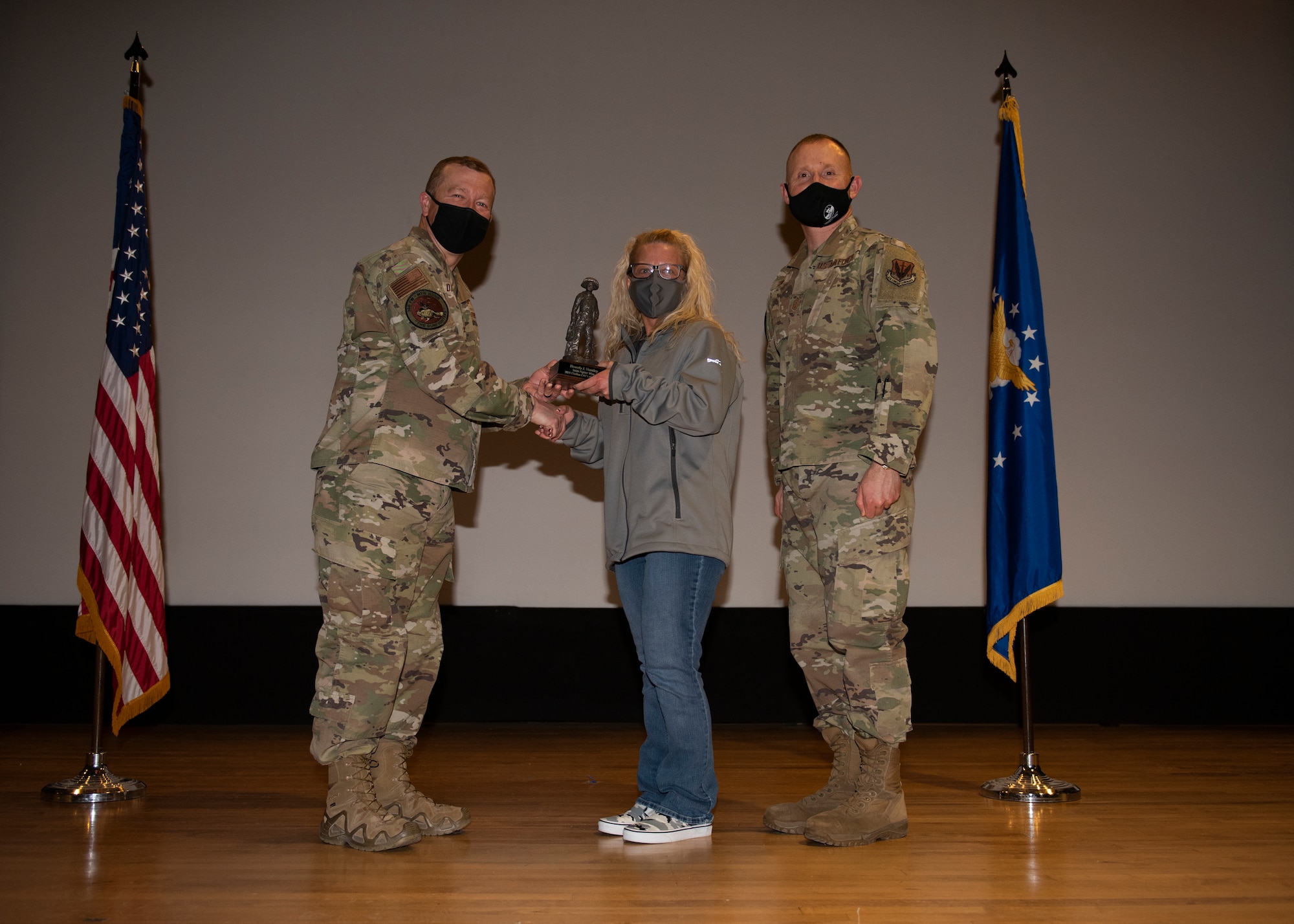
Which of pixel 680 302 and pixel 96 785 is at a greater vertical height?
pixel 680 302

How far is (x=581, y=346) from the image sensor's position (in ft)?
9.34

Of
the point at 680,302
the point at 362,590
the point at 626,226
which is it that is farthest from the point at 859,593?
the point at 626,226

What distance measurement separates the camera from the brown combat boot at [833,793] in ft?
8.94

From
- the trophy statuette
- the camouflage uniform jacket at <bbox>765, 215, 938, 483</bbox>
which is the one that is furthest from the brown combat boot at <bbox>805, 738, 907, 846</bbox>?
the trophy statuette

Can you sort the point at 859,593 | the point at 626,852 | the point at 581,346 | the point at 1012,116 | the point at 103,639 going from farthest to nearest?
the point at 1012,116
the point at 103,639
the point at 581,346
the point at 859,593
the point at 626,852

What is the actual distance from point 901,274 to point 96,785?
2.92m

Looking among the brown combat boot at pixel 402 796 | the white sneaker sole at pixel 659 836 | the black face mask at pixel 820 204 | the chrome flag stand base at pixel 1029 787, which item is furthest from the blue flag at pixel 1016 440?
the brown combat boot at pixel 402 796

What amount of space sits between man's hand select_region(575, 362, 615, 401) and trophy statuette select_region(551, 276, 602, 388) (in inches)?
1.0

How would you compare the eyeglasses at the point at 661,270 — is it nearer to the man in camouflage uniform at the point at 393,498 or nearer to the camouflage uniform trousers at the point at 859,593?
the man in camouflage uniform at the point at 393,498

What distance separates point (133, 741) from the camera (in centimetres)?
426

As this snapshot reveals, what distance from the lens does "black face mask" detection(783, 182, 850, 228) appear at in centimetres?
281

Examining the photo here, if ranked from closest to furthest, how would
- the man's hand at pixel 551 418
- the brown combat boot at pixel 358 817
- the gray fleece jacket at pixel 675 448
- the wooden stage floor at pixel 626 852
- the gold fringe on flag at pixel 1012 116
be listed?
the wooden stage floor at pixel 626 852
the brown combat boot at pixel 358 817
the gray fleece jacket at pixel 675 448
the man's hand at pixel 551 418
the gold fringe on flag at pixel 1012 116

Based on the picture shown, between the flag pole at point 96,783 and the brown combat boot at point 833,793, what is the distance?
6.74 ft

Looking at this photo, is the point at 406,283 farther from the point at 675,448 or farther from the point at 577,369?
the point at 675,448
